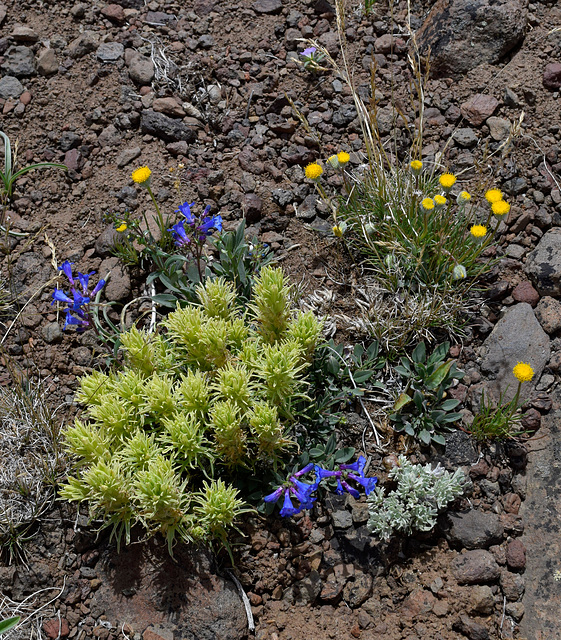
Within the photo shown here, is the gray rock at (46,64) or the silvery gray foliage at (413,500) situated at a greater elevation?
the gray rock at (46,64)

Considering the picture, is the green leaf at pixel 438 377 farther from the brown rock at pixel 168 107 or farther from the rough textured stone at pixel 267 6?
the rough textured stone at pixel 267 6

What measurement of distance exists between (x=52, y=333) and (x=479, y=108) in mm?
3265

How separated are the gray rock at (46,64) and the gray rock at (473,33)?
9.29 feet

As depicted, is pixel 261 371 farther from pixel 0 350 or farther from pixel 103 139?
pixel 103 139

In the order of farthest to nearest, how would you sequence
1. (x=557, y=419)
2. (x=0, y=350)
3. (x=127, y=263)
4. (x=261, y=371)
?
(x=127, y=263)
(x=0, y=350)
(x=557, y=419)
(x=261, y=371)

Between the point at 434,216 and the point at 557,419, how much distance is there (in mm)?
1382

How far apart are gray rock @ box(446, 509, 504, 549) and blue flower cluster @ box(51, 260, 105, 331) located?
231cm

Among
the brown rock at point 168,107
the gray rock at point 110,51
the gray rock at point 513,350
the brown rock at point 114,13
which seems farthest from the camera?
the brown rock at point 114,13

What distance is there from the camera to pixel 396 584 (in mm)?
3023

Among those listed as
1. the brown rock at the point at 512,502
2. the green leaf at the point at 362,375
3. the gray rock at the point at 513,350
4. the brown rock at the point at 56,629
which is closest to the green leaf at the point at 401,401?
the green leaf at the point at 362,375

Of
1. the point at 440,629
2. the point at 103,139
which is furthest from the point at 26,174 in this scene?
the point at 440,629

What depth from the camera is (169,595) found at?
9.50 feet

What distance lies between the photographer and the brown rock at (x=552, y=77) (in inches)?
163

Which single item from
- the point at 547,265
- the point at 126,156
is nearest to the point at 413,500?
the point at 547,265
